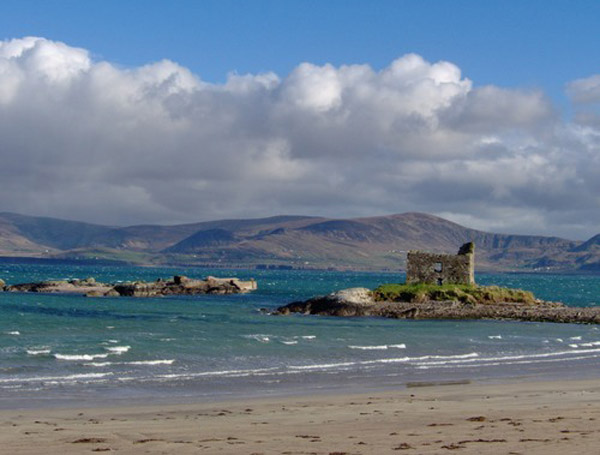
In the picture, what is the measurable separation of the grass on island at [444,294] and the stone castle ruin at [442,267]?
153 centimetres

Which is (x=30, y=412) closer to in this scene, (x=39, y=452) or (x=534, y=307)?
(x=39, y=452)

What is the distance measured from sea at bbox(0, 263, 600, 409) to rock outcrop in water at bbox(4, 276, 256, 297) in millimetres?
39719

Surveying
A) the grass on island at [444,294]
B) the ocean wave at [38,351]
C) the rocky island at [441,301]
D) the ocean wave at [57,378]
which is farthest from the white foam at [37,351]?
the grass on island at [444,294]

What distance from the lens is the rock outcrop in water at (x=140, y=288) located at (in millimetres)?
105000

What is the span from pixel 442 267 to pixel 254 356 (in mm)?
47965

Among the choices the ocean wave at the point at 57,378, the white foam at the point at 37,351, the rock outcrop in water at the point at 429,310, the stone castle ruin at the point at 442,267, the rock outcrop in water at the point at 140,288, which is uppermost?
the stone castle ruin at the point at 442,267

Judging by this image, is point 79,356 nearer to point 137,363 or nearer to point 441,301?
point 137,363

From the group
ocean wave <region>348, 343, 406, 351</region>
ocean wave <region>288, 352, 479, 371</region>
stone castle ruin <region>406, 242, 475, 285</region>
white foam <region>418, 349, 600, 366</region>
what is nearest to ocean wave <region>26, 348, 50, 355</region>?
ocean wave <region>288, 352, 479, 371</region>

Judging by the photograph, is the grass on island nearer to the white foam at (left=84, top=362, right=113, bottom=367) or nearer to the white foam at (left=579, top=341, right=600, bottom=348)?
the white foam at (left=579, top=341, right=600, bottom=348)

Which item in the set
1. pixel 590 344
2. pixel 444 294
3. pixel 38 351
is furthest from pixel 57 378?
pixel 444 294

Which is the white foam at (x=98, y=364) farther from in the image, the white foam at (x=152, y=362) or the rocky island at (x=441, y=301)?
the rocky island at (x=441, y=301)

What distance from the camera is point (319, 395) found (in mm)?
26250

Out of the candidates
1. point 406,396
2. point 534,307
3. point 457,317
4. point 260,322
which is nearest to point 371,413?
point 406,396

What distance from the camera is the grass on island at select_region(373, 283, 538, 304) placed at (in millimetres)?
77938
